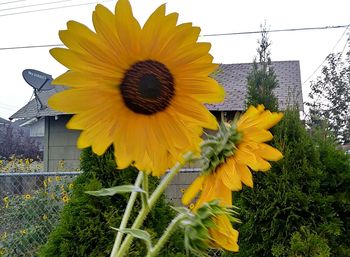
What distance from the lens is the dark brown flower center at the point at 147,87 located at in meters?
0.50

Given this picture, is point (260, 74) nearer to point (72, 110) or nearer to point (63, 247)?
point (63, 247)

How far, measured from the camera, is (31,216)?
4.13 meters

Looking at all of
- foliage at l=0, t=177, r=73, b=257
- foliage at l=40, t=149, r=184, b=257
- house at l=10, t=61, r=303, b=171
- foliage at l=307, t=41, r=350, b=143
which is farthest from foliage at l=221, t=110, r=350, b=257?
foliage at l=307, t=41, r=350, b=143

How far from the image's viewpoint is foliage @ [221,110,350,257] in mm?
2381

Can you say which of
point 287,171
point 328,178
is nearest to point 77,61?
point 287,171

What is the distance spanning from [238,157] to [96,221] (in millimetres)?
1699

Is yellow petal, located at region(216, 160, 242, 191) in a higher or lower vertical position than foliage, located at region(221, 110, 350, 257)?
higher

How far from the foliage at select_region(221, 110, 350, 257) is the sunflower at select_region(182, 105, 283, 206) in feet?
5.93

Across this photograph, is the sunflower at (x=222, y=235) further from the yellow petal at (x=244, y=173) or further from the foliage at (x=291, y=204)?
the foliage at (x=291, y=204)

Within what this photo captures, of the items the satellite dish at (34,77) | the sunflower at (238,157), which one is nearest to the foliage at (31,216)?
the satellite dish at (34,77)

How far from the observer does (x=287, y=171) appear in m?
2.46

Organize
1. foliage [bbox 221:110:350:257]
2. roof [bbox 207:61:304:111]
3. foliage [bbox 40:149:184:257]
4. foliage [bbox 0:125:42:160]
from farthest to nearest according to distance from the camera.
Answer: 1. foliage [bbox 0:125:42:160]
2. roof [bbox 207:61:304:111]
3. foliage [bbox 221:110:350:257]
4. foliage [bbox 40:149:184:257]

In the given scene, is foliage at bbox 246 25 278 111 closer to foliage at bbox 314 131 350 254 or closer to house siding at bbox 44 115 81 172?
foliage at bbox 314 131 350 254

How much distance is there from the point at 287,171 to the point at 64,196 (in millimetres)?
2349
